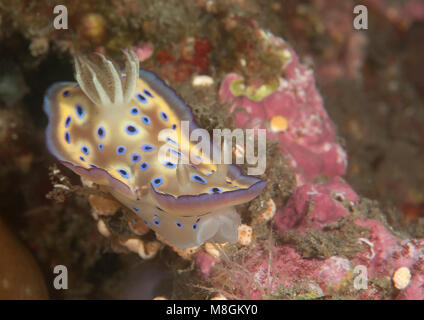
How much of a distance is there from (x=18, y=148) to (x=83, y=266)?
2.25 meters

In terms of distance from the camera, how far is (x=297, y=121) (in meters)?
4.77

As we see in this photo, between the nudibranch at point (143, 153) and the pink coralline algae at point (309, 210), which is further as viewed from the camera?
the pink coralline algae at point (309, 210)

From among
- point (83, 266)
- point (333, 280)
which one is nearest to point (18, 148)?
point (83, 266)

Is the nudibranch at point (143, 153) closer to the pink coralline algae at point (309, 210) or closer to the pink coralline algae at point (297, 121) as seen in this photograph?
the pink coralline algae at point (309, 210)

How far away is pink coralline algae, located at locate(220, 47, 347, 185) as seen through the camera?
4434mm

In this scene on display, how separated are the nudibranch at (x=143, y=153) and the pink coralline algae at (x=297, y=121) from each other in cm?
100

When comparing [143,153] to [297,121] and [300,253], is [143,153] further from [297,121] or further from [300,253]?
[297,121]

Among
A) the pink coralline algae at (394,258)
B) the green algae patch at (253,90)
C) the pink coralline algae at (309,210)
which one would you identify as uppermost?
the green algae patch at (253,90)

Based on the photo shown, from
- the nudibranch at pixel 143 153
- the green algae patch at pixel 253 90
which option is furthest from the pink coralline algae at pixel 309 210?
the green algae patch at pixel 253 90

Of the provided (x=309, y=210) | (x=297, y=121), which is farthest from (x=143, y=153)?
(x=297, y=121)

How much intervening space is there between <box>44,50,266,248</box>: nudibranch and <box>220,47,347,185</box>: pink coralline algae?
100 cm

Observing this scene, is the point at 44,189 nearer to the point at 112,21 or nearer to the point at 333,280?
the point at 112,21

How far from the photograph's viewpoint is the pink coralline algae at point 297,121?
4.43m
